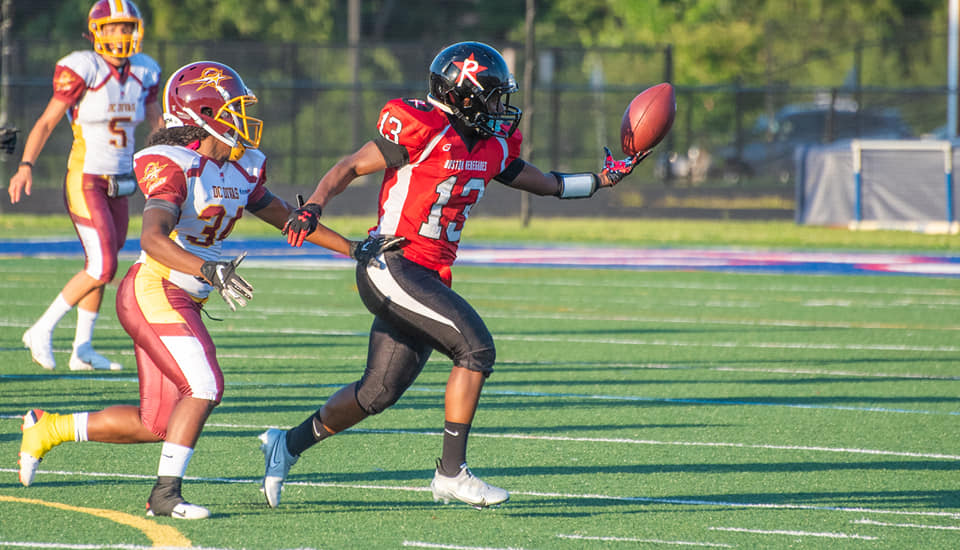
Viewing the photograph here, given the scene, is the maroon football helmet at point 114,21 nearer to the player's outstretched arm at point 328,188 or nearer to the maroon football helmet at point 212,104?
the maroon football helmet at point 212,104

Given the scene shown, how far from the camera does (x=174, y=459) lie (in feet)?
15.9

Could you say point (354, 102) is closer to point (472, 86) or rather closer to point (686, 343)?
point (686, 343)

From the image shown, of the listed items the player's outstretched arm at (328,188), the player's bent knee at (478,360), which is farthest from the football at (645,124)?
the player's bent knee at (478,360)

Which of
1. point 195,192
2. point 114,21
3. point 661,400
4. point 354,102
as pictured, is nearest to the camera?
point 195,192

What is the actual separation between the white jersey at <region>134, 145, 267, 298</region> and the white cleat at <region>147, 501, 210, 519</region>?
799 millimetres

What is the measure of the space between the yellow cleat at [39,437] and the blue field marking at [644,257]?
10675 mm

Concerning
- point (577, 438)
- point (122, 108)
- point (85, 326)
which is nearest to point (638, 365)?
point (577, 438)

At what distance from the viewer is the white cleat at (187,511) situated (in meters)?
4.83

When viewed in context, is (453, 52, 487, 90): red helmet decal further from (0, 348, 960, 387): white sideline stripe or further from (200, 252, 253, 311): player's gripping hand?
(0, 348, 960, 387): white sideline stripe

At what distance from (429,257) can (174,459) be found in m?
1.27

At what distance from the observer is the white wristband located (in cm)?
587

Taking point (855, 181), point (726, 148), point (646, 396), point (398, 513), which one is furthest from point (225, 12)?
point (398, 513)

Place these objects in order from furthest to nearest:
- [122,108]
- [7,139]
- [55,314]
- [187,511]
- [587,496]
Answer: [122,108] < [55,314] < [7,139] < [587,496] < [187,511]

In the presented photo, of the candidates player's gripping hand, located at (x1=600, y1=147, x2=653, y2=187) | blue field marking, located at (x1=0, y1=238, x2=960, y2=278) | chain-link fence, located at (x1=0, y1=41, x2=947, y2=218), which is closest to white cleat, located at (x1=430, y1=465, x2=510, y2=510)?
player's gripping hand, located at (x1=600, y1=147, x2=653, y2=187)
